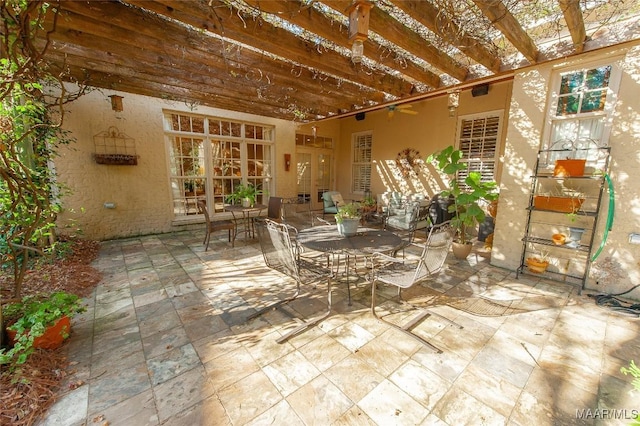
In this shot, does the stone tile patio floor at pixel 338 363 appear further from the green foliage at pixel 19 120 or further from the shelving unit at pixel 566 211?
the green foliage at pixel 19 120

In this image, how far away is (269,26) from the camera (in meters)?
2.50

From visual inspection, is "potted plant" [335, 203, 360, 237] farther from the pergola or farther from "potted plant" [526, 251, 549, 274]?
"potted plant" [526, 251, 549, 274]

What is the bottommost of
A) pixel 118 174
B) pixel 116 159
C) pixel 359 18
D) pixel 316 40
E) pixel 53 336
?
pixel 53 336

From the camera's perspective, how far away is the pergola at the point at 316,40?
83.0 inches

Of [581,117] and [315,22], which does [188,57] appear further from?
[581,117]

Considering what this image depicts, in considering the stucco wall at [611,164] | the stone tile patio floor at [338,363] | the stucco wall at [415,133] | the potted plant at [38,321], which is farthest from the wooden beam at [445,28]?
the potted plant at [38,321]

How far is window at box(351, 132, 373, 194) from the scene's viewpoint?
25.0ft

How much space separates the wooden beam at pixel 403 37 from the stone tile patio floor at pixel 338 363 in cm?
253

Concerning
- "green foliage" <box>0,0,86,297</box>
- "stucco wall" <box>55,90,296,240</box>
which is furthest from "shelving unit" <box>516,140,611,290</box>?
"stucco wall" <box>55,90,296,240</box>

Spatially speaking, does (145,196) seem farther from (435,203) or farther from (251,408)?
(435,203)

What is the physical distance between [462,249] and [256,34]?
3.92 metres

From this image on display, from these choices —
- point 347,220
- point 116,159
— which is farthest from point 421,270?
point 116,159

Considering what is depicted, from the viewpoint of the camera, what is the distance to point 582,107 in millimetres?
2908

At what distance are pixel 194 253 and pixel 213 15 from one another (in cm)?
324
